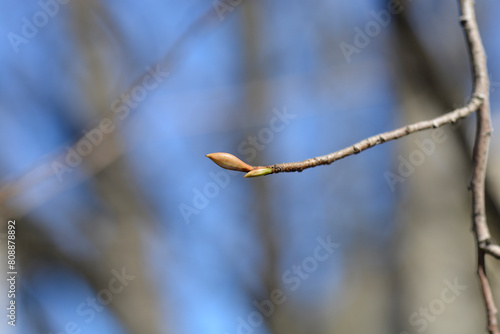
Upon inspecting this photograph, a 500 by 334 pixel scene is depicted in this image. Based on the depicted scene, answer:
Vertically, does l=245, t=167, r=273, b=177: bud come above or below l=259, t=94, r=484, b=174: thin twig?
above

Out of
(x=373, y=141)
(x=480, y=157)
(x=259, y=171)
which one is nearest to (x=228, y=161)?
(x=259, y=171)

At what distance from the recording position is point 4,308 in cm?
228

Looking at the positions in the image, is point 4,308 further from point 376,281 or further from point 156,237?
point 376,281

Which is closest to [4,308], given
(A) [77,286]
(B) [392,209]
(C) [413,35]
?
(A) [77,286]

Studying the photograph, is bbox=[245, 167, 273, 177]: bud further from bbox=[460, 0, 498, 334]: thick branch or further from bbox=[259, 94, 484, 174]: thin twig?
bbox=[460, 0, 498, 334]: thick branch

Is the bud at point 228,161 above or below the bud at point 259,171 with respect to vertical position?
above

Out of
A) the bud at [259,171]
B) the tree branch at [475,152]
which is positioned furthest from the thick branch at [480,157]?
the bud at [259,171]

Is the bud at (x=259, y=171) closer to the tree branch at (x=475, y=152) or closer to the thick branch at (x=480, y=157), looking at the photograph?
the tree branch at (x=475, y=152)

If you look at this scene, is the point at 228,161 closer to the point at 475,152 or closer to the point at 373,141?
the point at 373,141

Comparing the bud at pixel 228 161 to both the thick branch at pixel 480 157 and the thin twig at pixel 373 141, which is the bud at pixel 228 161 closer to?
the thin twig at pixel 373 141

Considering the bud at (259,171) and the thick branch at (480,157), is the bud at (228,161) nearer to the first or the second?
the bud at (259,171)

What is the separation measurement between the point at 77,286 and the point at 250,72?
151 centimetres

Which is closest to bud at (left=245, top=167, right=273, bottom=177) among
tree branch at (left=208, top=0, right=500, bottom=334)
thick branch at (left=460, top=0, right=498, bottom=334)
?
tree branch at (left=208, top=0, right=500, bottom=334)

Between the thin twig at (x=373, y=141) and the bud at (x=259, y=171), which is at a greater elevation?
the bud at (x=259, y=171)
